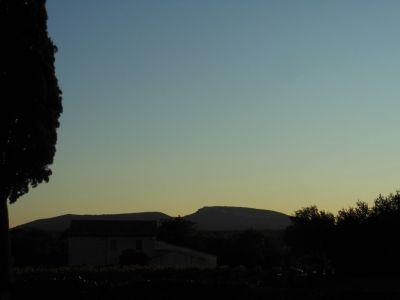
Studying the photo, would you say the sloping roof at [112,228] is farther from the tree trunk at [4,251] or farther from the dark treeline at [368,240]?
the tree trunk at [4,251]

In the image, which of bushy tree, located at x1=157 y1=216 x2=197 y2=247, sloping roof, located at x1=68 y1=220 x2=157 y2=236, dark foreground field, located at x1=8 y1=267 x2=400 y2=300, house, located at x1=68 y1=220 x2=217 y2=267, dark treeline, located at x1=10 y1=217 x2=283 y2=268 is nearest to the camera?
dark foreground field, located at x1=8 y1=267 x2=400 y2=300

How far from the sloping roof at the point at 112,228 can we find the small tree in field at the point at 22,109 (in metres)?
40.3

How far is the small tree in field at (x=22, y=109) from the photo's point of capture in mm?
26703

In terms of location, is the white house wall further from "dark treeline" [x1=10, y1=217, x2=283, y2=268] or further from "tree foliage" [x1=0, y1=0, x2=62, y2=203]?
"tree foliage" [x1=0, y1=0, x2=62, y2=203]

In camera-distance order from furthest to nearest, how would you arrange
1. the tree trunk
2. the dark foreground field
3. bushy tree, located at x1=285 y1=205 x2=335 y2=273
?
bushy tree, located at x1=285 y1=205 x2=335 y2=273
the tree trunk
the dark foreground field

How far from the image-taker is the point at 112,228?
6950 centimetres

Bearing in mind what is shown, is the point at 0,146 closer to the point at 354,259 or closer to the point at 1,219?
the point at 1,219

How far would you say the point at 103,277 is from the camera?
40500 mm

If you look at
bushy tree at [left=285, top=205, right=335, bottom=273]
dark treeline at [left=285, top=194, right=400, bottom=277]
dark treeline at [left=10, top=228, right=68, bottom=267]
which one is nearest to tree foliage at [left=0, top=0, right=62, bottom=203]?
dark treeline at [left=285, top=194, right=400, bottom=277]

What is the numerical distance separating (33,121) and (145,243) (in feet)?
138

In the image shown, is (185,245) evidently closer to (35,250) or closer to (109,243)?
(109,243)

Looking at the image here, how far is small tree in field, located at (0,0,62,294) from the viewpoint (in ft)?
87.6

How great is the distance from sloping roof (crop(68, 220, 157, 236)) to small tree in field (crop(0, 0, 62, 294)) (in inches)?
1587

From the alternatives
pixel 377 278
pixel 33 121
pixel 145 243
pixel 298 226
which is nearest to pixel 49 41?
pixel 33 121
